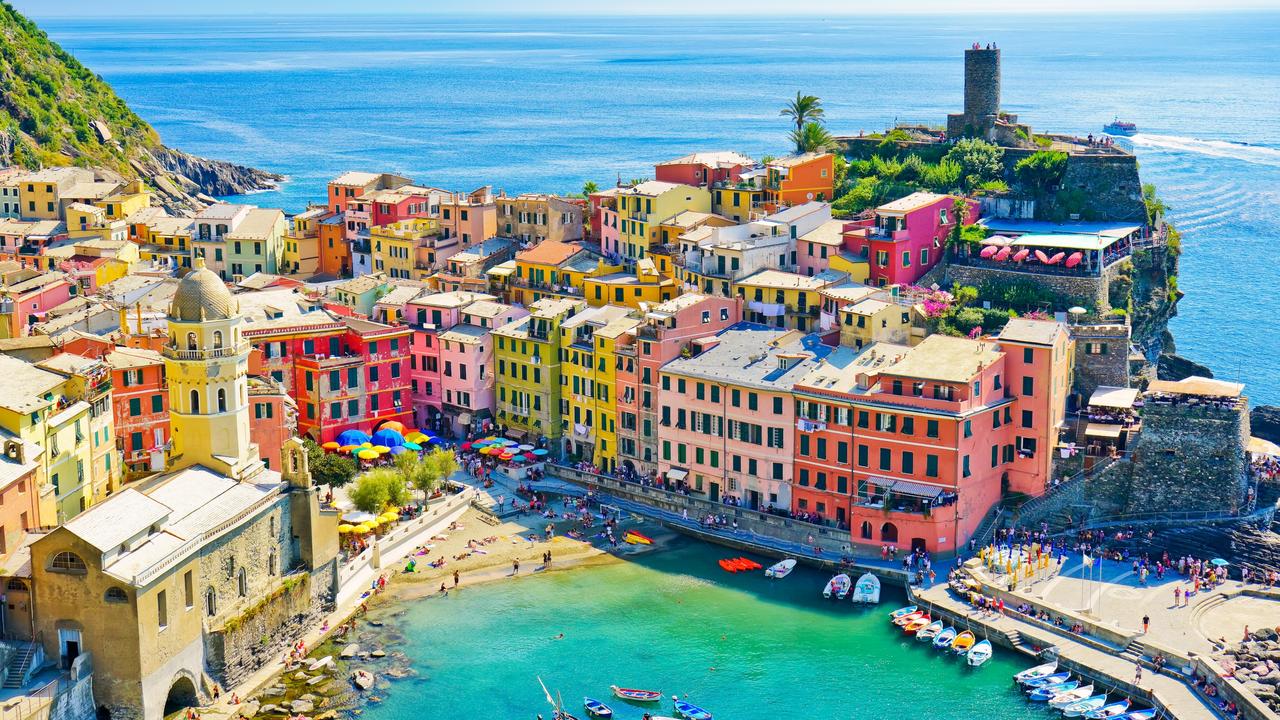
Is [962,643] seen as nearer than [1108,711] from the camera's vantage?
No

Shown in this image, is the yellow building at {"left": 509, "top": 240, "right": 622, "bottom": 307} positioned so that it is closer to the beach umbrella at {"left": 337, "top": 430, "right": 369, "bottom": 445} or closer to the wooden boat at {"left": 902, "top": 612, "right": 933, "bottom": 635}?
the beach umbrella at {"left": 337, "top": 430, "right": 369, "bottom": 445}

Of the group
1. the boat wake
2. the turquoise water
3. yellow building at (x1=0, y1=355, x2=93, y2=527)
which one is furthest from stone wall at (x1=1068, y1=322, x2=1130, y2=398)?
the boat wake

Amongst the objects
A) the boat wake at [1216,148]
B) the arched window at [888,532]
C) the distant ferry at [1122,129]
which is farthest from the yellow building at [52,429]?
the distant ferry at [1122,129]

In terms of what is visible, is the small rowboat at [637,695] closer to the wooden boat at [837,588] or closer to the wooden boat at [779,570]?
the wooden boat at [837,588]

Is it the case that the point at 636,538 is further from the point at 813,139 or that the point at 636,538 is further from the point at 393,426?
the point at 813,139

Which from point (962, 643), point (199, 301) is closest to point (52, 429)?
point (199, 301)

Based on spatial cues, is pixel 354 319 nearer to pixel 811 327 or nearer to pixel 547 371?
pixel 547 371
